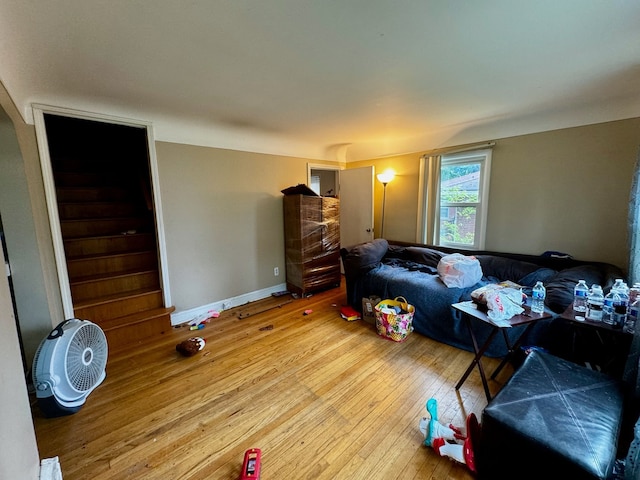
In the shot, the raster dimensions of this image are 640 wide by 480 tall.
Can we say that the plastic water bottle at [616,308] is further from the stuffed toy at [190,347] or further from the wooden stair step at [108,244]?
the wooden stair step at [108,244]

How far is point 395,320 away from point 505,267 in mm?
1462

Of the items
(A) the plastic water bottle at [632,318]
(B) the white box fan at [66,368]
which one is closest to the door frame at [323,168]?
(B) the white box fan at [66,368]

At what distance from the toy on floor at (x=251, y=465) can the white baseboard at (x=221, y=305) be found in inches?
77.8

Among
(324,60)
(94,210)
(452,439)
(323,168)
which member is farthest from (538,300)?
(94,210)

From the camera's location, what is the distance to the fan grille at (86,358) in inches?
68.4

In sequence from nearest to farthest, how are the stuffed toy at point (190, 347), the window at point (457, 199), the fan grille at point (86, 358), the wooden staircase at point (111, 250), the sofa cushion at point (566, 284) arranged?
the fan grille at point (86, 358) → the sofa cushion at point (566, 284) → the stuffed toy at point (190, 347) → the wooden staircase at point (111, 250) → the window at point (457, 199)

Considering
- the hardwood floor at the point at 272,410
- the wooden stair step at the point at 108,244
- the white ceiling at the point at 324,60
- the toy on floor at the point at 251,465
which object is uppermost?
the white ceiling at the point at 324,60

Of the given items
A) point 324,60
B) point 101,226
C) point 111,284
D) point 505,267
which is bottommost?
point 111,284

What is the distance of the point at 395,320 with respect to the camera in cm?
247

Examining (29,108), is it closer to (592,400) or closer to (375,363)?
(375,363)

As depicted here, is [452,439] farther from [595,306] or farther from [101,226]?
[101,226]

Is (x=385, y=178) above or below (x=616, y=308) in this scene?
above

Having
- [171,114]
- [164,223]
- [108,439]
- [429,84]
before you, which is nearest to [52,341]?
[108,439]

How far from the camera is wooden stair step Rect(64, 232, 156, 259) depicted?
2.89 m
